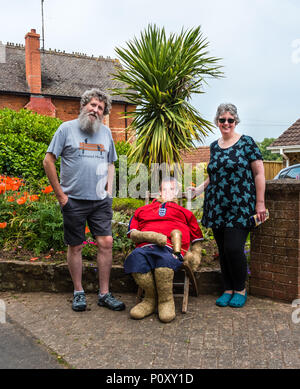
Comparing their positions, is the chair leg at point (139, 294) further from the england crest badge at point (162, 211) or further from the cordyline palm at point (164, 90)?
the cordyline palm at point (164, 90)

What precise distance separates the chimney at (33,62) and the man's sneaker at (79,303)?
77.4ft

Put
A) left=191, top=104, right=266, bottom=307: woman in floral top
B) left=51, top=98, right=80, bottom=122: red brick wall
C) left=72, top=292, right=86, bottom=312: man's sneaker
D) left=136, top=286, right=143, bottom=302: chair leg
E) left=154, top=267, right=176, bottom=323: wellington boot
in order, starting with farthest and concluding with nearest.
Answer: left=51, top=98, right=80, bottom=122: red brick wall
left=136, top=286, right=143, bottom=302: chair leg
left=72, top=292, right=86, bottom=312: man's sneaker
left=191, top=104, right=266, bottom=307: woman in floral top
left=154, top=267, right=176, bottom=323: wellington boot

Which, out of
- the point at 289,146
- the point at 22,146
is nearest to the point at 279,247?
the point at 22,146

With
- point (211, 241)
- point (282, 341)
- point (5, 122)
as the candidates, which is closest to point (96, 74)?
point (5, 122)

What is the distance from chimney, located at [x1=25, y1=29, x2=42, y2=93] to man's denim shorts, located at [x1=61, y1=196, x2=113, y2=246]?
2338 centimetres

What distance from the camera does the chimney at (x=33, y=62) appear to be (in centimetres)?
2503

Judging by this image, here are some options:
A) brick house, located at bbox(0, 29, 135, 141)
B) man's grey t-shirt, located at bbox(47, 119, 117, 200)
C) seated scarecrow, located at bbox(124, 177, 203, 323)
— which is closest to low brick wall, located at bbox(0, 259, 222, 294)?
seated scarecrow, located at bbox(124, 177, 203, 323)

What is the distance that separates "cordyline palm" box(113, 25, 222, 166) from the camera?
667cm

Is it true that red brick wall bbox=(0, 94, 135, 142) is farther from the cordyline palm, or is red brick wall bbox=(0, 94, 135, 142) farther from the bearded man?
the bearded man

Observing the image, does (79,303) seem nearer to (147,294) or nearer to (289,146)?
(147,294)

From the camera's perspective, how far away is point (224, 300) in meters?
3.78

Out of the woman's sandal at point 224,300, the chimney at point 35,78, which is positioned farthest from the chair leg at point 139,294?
the chimney at point 35,78

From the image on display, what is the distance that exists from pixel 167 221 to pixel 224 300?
981mm
